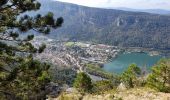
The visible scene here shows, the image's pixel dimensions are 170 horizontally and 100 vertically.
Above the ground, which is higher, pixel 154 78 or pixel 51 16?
pixel 51 16

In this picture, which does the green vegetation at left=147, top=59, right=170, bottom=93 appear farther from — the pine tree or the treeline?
the pine tree

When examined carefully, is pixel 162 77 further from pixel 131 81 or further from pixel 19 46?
pixel 19 46

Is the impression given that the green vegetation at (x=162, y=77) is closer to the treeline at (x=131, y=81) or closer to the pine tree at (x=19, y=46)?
the treeline at (x=131, y=81)

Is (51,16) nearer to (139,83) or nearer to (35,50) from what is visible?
(35,50)

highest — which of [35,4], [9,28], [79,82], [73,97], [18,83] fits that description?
[35,4]

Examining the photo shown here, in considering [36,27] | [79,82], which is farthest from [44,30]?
[79,82]

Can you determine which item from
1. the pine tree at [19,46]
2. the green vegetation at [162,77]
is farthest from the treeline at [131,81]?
the pine tree at [19,46]

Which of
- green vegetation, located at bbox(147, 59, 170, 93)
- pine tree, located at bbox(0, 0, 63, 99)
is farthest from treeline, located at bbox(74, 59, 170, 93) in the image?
pine tree, located at bbox(0, 0, 63, 99)

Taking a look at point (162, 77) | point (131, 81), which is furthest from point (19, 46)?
point (131, 81)
